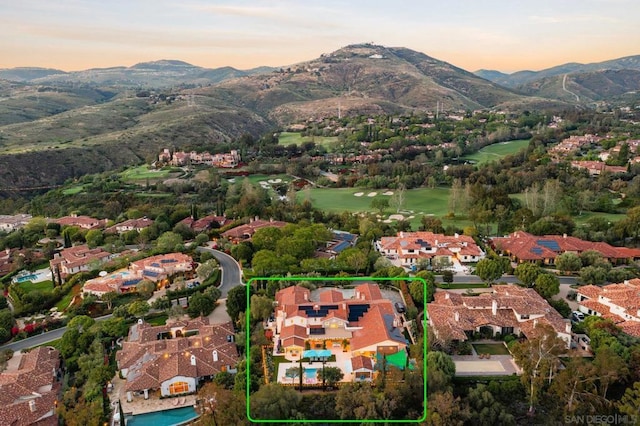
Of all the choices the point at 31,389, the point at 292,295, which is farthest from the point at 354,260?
the point at 31,389

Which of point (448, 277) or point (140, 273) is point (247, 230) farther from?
point (448, 277)

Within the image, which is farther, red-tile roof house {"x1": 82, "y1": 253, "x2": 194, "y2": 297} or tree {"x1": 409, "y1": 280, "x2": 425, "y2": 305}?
red-tile roof house {"x1": 82, "y1": 253, "x2": 194, "y2": 297}

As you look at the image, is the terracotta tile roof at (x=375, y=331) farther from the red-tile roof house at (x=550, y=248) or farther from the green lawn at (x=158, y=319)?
the red-tile roof house at (x=550, y=248)

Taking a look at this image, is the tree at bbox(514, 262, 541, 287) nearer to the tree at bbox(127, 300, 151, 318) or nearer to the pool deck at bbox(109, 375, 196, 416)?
the pool deck at bbox(109, 375, 196, 416)

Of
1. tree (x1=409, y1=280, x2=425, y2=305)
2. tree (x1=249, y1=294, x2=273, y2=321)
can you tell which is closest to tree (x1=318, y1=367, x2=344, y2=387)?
tree (x1=249, y1=294, x2=273, y2=321)

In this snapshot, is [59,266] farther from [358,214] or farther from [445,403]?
[445,403]

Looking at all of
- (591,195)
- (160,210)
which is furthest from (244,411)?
(591,195)
